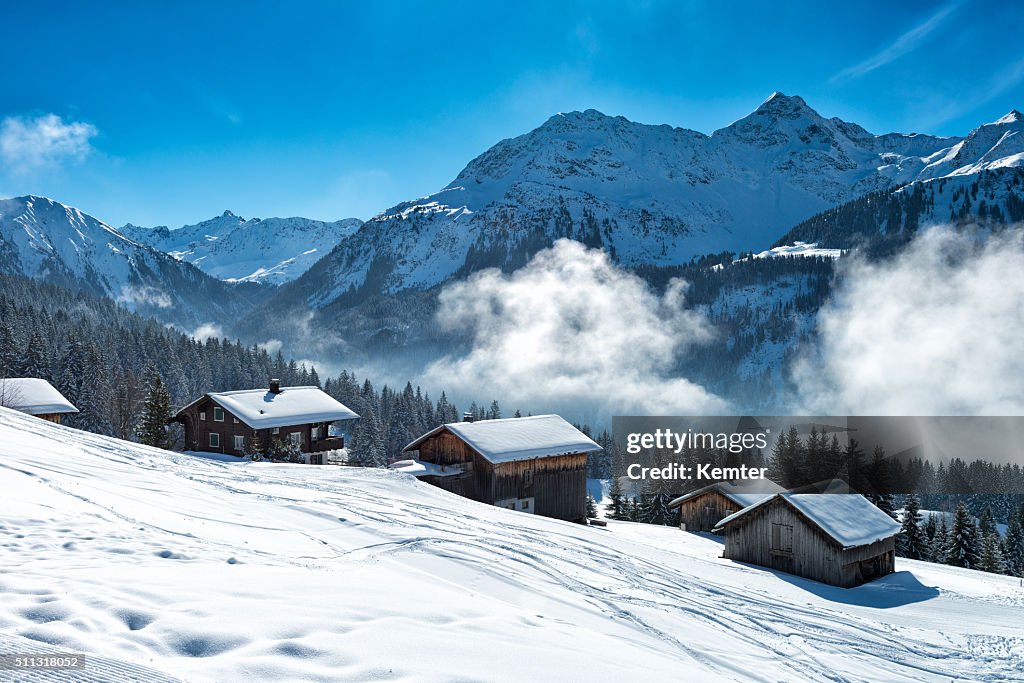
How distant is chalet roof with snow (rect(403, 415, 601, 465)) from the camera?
37.7 metres

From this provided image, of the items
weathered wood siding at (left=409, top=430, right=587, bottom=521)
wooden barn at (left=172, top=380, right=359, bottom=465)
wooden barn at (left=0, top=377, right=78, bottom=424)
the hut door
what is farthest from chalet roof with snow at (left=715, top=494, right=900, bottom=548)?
wooden barn at (left=0, top=377, right=78, bottom=424)

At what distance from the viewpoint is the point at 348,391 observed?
111 m

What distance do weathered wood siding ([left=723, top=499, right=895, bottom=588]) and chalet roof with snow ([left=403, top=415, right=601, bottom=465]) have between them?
9528mm

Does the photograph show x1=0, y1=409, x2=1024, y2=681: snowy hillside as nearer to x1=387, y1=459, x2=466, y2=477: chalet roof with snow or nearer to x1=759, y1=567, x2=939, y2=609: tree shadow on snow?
x1=759, y1=567, x2=939, y2=609: tree shadow on snow

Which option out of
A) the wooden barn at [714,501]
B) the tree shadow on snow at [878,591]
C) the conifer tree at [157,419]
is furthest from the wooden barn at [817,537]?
the conifer tree at [157,419]

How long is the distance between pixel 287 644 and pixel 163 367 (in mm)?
108442

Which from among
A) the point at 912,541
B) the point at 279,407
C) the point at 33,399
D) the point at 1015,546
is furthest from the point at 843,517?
the point at 1015,546

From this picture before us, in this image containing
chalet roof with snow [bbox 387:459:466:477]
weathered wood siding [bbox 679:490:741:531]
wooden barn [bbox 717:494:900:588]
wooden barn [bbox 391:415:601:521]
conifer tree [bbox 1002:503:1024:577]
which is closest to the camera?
wooden barn [bbox 717:494:900:588]

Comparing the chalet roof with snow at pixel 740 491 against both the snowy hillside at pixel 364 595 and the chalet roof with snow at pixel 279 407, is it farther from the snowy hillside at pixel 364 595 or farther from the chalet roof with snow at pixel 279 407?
the chalet roof with snow at pixel 279 407

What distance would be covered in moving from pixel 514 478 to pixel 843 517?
18006 millimetres

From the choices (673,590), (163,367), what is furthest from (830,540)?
(163,367)

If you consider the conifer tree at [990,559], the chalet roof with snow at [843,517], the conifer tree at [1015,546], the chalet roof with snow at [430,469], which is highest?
the chalet roof with snow at [430,469]

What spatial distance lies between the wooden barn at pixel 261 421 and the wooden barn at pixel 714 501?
1057 inches

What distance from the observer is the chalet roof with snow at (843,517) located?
30.5 metres
